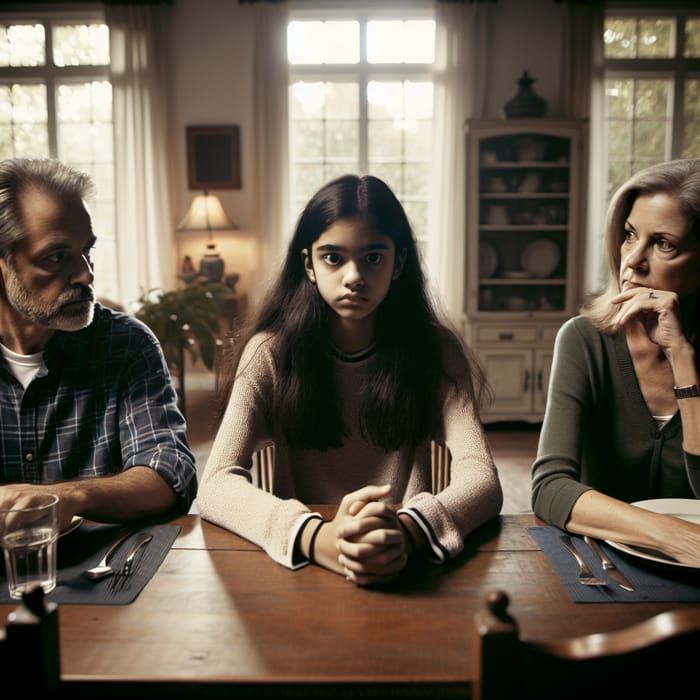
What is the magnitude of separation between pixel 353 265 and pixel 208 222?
3.74 metres

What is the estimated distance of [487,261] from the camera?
4891 millimetres

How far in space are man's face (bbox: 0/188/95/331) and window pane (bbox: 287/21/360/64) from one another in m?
4.13

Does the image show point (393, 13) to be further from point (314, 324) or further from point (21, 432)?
point (21, 432)

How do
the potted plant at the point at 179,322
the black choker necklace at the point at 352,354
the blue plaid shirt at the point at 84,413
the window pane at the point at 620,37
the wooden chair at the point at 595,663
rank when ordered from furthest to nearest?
the window pane at the point at 620,37 < the potted plant at the point at 179,322 < the black choker necklace at the point at 352,354 < the blue plaid shirt at the point at 84,413 < the wooden chair at the point at 595,663

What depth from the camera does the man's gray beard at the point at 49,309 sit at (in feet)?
4.42

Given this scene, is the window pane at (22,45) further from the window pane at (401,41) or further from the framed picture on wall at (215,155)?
the window pane at (401,41)

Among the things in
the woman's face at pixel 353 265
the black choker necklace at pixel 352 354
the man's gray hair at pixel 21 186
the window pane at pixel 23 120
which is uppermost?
the window pane at pixel 23 120

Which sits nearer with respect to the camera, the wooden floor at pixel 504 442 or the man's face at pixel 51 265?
the man's face at pixel 51 265

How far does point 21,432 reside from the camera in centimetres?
139

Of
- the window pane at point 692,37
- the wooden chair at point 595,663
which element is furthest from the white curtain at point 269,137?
the wooden chair at point 595,663

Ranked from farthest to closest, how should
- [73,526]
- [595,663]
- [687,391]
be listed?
1. [687,391]
2. [73,526]
3. [595,663]

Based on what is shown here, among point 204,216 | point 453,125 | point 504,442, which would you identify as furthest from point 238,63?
point 504,442

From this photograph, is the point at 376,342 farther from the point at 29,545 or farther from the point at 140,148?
the point at 140,148

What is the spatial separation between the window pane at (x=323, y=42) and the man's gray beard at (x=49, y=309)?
4.18 metres
